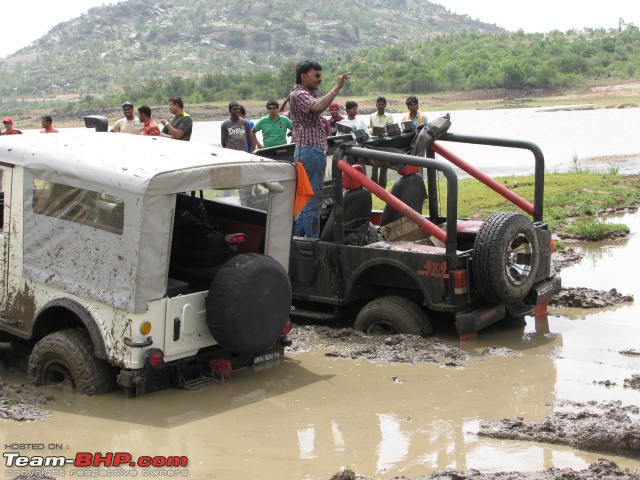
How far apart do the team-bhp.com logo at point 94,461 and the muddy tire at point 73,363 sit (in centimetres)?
95

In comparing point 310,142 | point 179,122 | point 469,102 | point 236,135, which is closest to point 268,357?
point 310,142

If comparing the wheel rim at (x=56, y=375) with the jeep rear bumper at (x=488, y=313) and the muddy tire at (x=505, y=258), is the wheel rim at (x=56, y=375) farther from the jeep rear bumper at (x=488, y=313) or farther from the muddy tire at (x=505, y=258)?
the muddy tire at (x=505, y=258)

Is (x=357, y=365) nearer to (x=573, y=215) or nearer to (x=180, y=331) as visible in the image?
(x=180, y=331)

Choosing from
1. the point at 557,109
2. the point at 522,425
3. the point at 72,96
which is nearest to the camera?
the point at 522,425

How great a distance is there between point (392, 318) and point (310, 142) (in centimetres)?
193

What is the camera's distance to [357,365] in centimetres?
812

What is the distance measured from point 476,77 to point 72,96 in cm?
4473

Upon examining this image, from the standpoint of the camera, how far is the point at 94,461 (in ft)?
20.3

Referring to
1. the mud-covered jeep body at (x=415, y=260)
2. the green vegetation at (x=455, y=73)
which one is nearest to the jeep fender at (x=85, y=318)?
the mud-covered jeep body at (x=415, y=260)

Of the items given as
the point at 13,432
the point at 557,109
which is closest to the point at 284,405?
the point at 13,432

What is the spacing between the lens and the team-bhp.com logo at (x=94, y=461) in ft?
19.9

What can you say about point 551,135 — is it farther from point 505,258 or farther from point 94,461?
point 94,461

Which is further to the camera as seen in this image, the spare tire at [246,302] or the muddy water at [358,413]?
the spare tire at [246,302]

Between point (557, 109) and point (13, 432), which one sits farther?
point (557, 109)
